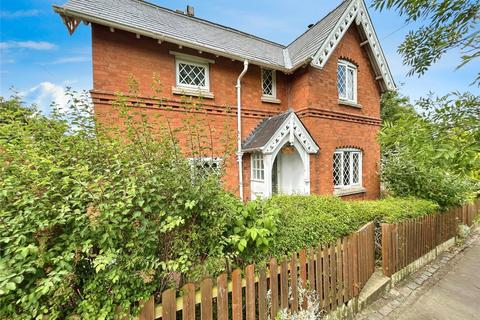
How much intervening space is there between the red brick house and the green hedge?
2.57m

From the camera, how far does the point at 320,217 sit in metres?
3.99

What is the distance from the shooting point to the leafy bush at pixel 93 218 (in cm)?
179

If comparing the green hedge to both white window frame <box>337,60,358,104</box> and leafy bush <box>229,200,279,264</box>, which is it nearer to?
leafy bush <box>229,200,279,264</box>

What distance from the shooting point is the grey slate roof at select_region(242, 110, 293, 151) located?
293 inches

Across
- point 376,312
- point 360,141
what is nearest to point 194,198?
point 376,312

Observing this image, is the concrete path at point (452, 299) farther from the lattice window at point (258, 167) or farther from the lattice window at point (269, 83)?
the lattice window at point (269, 83)

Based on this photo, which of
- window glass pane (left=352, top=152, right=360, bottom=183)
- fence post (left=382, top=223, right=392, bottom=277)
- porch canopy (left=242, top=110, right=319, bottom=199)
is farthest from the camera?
window glass pane (left=352, top=152, right=360, bottom=183)

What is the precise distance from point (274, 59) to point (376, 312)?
30.9 feet

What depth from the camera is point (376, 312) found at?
391 cm

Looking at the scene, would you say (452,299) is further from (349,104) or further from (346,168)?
(349,104)

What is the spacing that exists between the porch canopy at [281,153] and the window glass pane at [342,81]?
11.0 ft

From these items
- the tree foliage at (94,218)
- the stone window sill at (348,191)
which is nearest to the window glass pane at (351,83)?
the stone window sill at (348,191)

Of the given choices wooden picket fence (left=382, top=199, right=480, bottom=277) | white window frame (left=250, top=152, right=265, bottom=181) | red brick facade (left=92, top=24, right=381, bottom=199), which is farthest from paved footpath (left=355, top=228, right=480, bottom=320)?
white window frame (left=250, top=152, right=265, bottom=181)

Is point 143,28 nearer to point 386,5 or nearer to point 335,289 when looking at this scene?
point 386,5
